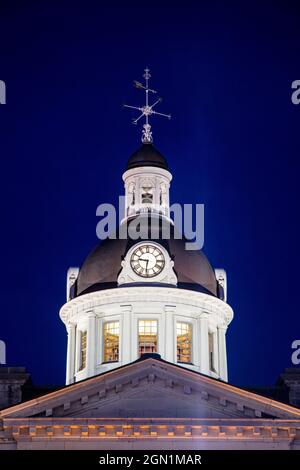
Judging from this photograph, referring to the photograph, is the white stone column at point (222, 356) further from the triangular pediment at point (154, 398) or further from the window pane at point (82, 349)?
the triangular pediment at point (154, 398)

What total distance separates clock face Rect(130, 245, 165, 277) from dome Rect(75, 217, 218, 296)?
77cm

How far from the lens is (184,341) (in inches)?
2441

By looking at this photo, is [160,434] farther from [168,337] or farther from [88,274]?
[88,274]

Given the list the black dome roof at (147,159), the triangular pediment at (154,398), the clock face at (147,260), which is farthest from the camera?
the black dome roof at (147,159)

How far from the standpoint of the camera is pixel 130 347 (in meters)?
60.5

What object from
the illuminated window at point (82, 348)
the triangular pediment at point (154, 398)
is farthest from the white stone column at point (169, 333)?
the triangular pediment at point (154, 398)

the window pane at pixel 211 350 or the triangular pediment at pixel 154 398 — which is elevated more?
the window pane at pixel 211 350

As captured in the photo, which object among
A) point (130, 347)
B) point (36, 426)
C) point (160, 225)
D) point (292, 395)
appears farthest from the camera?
point (160, 225)

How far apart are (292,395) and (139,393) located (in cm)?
931

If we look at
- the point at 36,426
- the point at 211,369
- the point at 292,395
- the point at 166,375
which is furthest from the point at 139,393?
the point at 211,369

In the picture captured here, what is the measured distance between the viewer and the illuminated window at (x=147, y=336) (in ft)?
200

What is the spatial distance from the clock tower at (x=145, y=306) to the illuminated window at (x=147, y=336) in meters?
0.05

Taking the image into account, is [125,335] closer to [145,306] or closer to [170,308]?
[145,306]

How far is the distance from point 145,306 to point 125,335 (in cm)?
187
